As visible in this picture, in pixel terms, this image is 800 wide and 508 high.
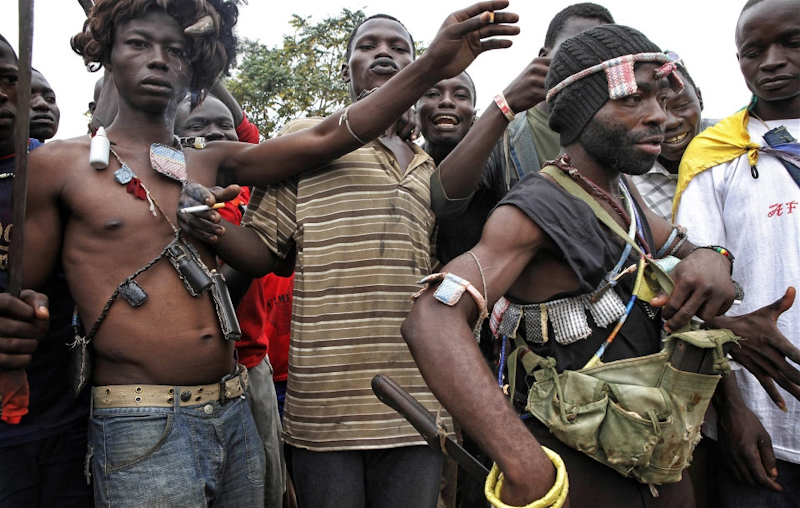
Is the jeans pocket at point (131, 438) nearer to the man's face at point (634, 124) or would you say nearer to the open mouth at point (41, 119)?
the man's face at point (634, 124)

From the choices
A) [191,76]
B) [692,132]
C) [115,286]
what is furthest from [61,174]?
[692,132]

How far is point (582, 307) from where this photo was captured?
6.63 feet

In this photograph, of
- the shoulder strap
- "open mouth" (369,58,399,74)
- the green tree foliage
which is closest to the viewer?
the shoulder strap

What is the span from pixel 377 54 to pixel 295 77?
12.9m

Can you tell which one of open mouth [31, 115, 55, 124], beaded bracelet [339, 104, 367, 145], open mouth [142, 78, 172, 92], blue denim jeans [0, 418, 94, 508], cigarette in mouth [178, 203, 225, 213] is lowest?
blue denim jeans [0, 418, 94, 508]

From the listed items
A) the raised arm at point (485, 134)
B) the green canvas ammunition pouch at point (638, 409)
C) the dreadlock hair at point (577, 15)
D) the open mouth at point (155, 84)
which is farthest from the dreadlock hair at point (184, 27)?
the green canvas ammunition pouch at point (638, 409)

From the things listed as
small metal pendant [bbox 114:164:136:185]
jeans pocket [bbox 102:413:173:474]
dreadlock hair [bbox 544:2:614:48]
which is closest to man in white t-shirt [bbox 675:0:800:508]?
dreadlock hair [bbox 544:2:614:48]

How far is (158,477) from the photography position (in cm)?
215

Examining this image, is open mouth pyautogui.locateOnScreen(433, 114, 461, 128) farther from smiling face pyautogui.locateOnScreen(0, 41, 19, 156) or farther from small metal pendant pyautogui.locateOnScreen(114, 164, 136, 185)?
smiling face pyautogui.locateOnScreen(0, 41, 19, 156)

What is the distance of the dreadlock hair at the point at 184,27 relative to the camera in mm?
2541

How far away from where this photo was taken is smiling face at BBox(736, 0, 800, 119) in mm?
2820

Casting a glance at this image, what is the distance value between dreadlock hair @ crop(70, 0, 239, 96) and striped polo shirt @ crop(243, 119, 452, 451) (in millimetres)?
606

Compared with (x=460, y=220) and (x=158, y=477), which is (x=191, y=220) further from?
(x=460, y=220)

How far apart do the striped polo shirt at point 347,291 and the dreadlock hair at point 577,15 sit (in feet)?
4.60
